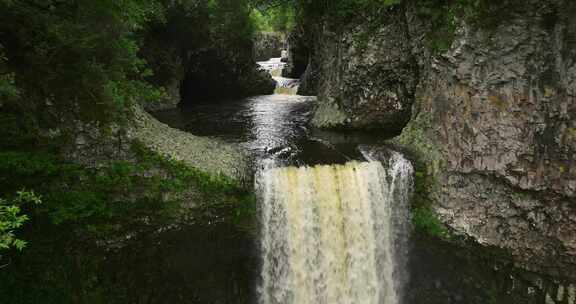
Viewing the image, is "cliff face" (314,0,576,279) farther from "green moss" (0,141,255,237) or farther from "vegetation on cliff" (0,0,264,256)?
"vegetation on cliff" (0,0,264,256)

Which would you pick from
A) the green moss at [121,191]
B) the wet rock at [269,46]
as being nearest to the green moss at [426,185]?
the green moss at [121,191]

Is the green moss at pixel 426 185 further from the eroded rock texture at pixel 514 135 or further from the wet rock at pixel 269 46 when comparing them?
the wet rock at pixel 269 46

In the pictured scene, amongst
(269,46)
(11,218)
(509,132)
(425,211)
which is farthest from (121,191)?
(269,46)

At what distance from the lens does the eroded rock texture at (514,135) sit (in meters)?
7.79

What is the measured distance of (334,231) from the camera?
8852 millimetres

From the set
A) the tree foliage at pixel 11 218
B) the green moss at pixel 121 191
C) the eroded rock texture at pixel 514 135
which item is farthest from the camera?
the eroded rock texture at pixel 514 135

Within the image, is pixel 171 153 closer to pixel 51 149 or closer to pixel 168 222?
pixel 168 222

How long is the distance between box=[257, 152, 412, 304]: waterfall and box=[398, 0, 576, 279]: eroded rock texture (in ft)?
4.83

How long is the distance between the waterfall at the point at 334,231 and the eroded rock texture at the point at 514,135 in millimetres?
1473

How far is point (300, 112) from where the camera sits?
710 inches

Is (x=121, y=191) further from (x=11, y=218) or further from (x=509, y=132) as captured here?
(x=509, y=132)

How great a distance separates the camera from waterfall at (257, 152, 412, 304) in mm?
8672

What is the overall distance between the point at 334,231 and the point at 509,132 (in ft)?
15.4

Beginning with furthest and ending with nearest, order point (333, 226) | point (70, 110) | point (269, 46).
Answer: point (269, 46), point (333, 226), point (70, 110)
